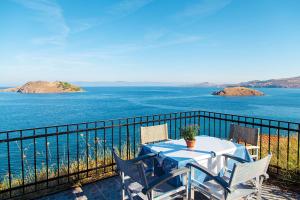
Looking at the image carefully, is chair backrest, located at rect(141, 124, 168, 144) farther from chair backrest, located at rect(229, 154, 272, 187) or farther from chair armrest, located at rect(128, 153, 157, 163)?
chair backrest, located at rect(229, 154, 272, 187)

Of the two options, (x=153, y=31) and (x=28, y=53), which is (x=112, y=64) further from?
(x=153, y=31)

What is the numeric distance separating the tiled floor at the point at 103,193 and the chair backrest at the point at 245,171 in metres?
1.47

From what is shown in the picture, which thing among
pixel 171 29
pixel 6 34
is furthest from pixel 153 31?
pixel 6 34

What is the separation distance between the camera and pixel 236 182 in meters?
2.32

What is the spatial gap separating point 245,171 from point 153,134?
6.35ft

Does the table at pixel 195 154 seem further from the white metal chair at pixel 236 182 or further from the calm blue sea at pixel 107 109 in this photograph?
the calm blue sea at pixel 107 109

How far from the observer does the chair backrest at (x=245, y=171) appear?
2.25 meters

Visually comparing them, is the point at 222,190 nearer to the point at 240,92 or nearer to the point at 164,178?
the point at 164,178

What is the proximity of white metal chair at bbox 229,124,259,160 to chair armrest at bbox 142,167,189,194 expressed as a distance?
5.06 feet

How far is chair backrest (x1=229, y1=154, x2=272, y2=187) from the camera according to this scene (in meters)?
2.25

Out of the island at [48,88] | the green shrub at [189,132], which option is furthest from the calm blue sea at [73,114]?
the island at [48,88]

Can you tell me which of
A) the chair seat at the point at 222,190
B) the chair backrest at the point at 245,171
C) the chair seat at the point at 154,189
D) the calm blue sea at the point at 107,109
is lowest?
the calm blue sea at the point at 107,109

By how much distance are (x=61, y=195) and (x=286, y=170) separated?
13.4ft

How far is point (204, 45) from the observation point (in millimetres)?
39188
